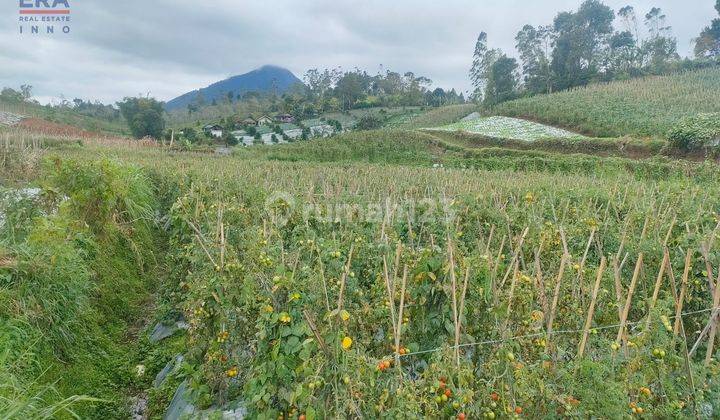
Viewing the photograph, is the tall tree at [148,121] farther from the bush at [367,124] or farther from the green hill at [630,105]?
the green hill at [630,105]

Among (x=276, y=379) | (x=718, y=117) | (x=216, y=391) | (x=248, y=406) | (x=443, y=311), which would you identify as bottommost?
(x=216, y=391)

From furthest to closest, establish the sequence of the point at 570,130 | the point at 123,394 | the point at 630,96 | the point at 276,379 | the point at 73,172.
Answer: the point at 630,96
the point at 570,130
the point at 73,172
the point at 123,394
the point at 276,379

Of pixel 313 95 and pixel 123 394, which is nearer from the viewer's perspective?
pixel 123 394

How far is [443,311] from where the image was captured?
7.96ft

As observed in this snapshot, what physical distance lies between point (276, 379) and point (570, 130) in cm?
2893

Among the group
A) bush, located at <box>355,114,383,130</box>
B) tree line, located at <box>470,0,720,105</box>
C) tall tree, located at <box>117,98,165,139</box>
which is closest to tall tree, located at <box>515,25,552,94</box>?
tree line, located at <box>470,0,720,105</box>

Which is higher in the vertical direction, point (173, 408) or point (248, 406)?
point (248, 406)

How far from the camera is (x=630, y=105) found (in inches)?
1155

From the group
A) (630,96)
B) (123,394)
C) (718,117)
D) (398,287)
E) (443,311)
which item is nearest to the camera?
(443,311)

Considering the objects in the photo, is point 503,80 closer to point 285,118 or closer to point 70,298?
point 285,118

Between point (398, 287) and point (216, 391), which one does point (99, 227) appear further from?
point (398, 287)

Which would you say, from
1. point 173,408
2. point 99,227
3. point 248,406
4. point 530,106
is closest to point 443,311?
point 248,406

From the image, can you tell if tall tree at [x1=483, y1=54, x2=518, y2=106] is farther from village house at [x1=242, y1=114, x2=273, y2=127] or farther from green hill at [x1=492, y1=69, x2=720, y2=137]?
village house at [x1=242, y1=114, x2=273, y2=127]

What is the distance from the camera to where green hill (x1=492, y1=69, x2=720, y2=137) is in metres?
23.8
